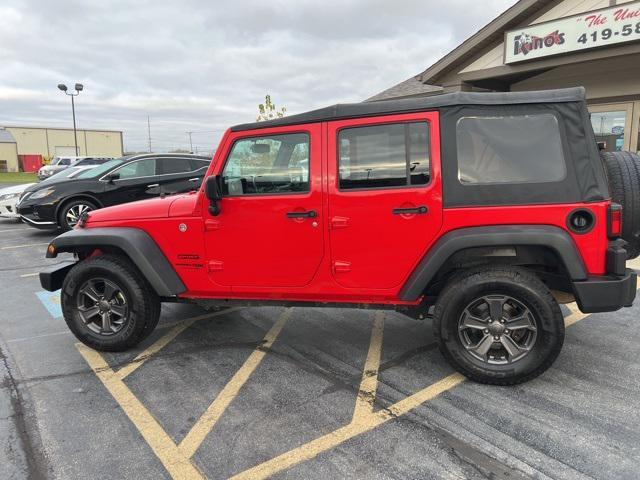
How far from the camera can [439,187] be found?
10.0ft

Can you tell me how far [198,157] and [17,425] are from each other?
7869mm

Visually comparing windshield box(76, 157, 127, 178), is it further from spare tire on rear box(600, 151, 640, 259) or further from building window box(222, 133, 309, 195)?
→ spare tire on rear box(600, 151, 640, 259)

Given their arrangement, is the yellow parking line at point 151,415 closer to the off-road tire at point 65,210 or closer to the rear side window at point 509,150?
the rear side window at point 509,150

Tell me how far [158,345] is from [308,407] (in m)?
1.75

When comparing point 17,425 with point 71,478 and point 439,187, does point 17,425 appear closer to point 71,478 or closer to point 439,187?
point 71,478

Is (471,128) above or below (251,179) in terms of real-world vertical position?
above

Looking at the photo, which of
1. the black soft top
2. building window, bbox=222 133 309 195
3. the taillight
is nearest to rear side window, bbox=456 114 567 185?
the black soft top

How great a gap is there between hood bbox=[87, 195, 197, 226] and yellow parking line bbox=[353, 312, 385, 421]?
1884 mm

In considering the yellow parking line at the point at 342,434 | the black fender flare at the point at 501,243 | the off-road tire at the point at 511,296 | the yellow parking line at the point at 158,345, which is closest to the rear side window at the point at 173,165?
the yellow parking line at the point at 158,345

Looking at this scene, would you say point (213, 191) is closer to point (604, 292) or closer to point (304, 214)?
point (304, 214)

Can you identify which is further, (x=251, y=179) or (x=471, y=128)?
(x=251, y=179)

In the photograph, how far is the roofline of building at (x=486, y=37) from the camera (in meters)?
8.75

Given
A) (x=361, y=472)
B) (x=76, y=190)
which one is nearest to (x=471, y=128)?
(x=361, y=472)

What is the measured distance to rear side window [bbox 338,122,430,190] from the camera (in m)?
3.11
